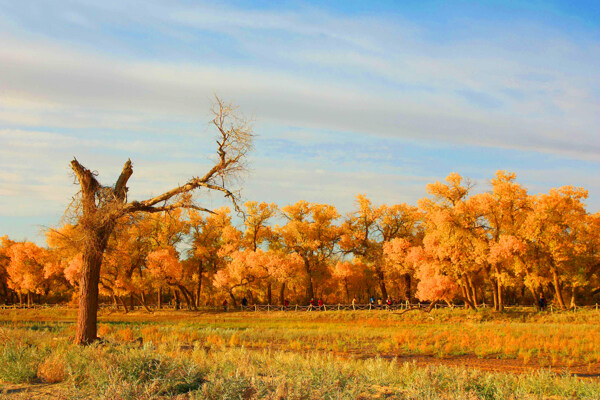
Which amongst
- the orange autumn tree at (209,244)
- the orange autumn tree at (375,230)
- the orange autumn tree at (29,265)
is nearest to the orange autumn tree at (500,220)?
the orange autumn tree at (375,230)

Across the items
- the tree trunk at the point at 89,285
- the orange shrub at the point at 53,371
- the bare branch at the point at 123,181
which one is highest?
the bare branch at the point at 123,181

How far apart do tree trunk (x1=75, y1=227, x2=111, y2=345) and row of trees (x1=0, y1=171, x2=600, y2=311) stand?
1239 cm

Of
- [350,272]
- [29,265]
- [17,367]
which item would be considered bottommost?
[17,367]

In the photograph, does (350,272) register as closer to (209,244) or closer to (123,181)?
(209,244)

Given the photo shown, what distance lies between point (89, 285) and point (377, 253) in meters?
38.6

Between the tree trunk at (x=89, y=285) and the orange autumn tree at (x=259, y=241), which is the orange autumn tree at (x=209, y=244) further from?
the tree trunk at (x=89, y=285)

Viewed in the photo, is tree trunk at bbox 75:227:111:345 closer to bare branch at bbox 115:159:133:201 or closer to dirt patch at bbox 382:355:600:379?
bare branch at bbox 115:159:133:201

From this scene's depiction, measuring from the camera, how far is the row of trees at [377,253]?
4009cm

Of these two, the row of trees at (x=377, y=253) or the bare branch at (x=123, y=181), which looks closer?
the bare branch at (x=123, y=181)

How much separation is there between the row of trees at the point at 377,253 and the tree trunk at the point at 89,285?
12388 mm

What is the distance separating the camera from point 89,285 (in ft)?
57.4

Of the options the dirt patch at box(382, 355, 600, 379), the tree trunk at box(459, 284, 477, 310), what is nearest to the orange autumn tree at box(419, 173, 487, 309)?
the tree trunk at box(459, 284, 477, 310)

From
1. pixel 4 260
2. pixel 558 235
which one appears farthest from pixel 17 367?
pixel 4 260

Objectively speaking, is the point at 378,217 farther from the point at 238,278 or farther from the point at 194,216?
the point at 194,216
